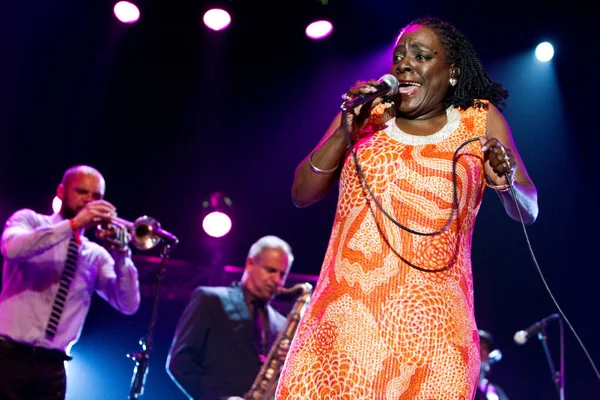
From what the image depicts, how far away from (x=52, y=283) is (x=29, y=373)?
0.71m

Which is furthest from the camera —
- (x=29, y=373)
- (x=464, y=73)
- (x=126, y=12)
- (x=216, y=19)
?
(x=216, y=19)

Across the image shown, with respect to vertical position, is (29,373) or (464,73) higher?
(464,73)

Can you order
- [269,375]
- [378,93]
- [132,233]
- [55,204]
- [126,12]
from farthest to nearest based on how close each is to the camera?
[126,12] < [55,204] < [132,233] < [269,375] < [378,93]

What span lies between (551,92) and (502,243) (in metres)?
1.98

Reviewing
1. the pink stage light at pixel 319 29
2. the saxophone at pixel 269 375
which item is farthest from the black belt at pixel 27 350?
the pink stage light at pixel 319 29

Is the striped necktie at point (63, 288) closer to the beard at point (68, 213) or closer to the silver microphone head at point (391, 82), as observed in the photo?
the beard at point (68, 213)

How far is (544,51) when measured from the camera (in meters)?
8.01

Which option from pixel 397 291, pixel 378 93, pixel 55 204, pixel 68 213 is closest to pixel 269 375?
pixel 68 213

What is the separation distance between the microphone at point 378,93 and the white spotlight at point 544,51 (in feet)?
21.5

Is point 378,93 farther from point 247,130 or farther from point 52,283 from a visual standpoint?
point 247,130

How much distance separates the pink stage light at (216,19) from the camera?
7766 mm

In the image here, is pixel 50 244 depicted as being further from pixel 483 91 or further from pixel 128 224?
pixel 483 91

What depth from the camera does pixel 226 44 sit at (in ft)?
26.9

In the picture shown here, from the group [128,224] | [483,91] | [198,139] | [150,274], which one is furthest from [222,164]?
[483,91]
